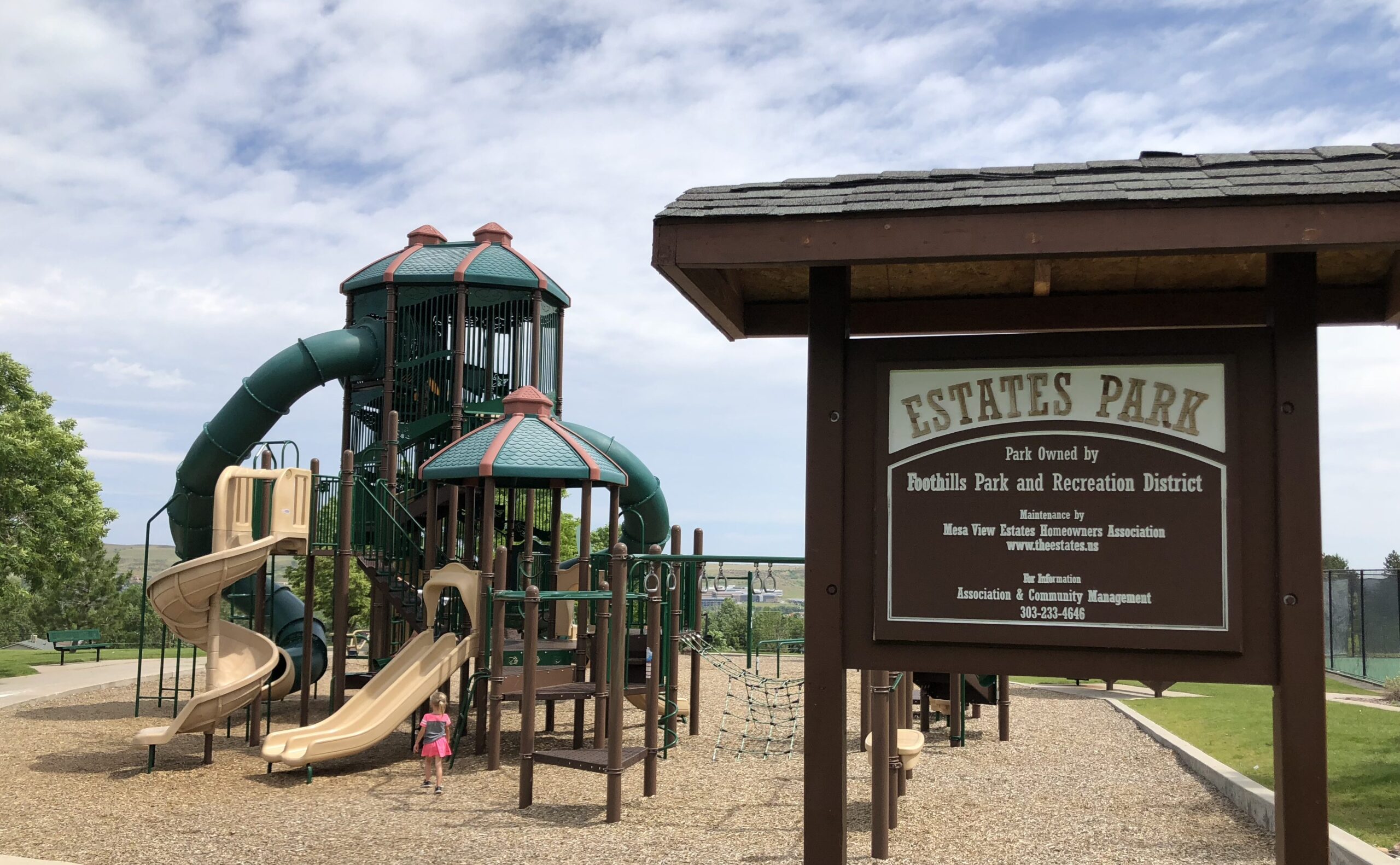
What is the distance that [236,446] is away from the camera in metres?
17.7

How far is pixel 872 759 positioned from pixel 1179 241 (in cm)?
551

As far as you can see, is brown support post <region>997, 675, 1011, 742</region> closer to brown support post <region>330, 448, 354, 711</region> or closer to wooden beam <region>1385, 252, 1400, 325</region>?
brown support post <region>330, 448, 354, 711</region>

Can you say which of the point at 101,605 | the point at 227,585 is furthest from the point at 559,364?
the point at 101,605

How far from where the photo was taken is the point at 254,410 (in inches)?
693

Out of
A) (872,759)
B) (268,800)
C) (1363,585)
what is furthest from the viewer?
(1363,585)

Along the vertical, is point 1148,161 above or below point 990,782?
above

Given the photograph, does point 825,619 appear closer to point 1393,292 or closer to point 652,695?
point 1393,292

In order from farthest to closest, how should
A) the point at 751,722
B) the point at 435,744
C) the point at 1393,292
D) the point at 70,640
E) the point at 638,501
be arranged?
1. the point at 70,640
2. the point at 638,501
3. the point at 751,722
4. the point at 435,744
5. the point at 1393,292

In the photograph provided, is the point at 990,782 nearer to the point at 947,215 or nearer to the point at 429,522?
the point at 429,522

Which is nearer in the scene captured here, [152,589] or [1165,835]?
[1165,835]

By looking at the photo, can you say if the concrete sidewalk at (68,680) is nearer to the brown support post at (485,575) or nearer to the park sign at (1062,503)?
the brown support post at (485,575)

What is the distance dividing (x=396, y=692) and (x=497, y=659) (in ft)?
5.01

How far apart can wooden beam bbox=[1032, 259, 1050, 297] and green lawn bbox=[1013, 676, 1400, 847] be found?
219 cm

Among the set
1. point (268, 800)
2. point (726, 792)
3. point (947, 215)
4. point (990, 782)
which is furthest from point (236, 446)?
point (947, 215)
